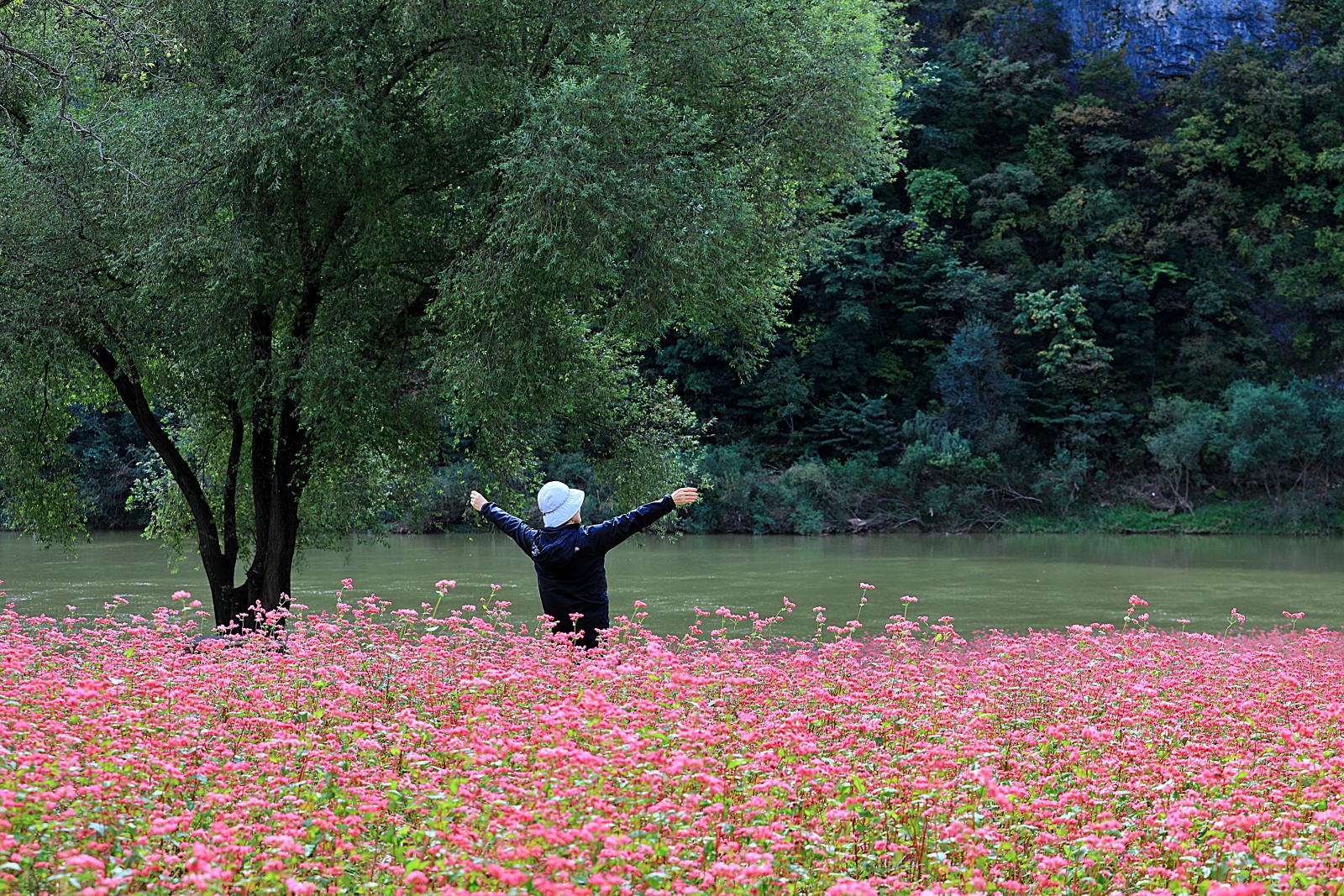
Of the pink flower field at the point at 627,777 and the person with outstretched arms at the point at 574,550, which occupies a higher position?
the person with outstretched arms at the point at 574,550

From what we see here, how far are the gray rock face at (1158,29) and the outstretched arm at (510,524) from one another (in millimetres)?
48725

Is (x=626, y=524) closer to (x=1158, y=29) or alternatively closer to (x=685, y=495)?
(x=685, y=495)

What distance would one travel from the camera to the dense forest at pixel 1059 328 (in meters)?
41.1

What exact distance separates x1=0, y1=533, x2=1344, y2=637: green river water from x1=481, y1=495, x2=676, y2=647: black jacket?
8399mm

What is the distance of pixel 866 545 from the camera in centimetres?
3647

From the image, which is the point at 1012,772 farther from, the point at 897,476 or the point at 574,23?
the point at 897,476

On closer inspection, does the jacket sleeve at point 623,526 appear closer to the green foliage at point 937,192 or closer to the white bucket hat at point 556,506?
the white bucket hat at point 556,506

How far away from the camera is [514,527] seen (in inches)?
300

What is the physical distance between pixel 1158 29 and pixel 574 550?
52.7 m

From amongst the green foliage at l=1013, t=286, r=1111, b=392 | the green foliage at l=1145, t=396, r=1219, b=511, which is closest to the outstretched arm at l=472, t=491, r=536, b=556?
the green foliage at l=1145, t=396, r=1219, b=511

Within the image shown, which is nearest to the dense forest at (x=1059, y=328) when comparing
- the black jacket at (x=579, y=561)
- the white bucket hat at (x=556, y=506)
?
the black jacket at (x=579, y=561)

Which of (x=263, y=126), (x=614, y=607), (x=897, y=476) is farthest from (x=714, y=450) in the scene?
(x=263, y=126)

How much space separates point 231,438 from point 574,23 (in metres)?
6.44

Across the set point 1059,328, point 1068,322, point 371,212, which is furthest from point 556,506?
point 1068,322
